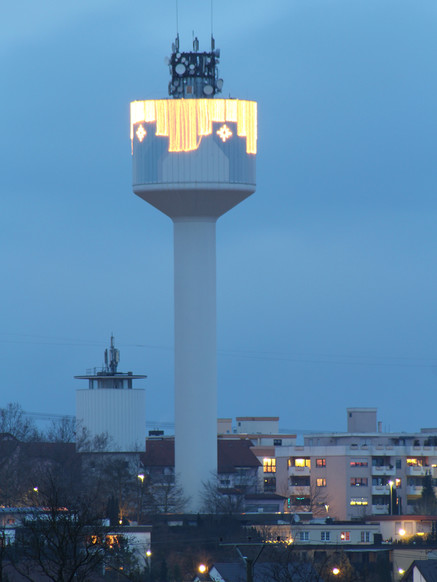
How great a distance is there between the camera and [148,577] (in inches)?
3184

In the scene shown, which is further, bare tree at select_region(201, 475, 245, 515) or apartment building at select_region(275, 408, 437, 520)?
apartment building at select_region(275, 408, 437, 520)

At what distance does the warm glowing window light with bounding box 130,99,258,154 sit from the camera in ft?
364

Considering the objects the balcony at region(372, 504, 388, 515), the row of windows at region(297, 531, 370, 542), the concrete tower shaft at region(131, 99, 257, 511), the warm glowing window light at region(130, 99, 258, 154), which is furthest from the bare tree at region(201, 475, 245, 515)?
the warm glowing window light at region(130, 99, 258, 154)

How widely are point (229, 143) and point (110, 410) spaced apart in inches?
1030

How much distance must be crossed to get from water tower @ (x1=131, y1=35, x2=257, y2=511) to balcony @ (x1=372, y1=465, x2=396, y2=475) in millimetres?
27661

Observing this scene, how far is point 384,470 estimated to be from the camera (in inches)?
5325

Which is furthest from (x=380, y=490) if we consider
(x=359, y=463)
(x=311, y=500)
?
(x=311, y=500)

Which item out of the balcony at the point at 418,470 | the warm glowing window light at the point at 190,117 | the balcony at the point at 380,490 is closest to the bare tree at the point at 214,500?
the warm glowing window light at the point at 190,117

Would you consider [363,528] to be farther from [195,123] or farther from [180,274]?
[195,123]

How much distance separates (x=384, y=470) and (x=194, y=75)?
40126mm

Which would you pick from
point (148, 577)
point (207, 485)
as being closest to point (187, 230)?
point (207, 485)

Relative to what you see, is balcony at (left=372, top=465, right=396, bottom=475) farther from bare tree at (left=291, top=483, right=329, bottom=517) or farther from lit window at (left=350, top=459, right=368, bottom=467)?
bare tree at (left=291, top=483, right=329, bottom=517)

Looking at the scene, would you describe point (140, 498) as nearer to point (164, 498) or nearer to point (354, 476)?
point (164, 498)

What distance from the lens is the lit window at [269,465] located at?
148625 mm
